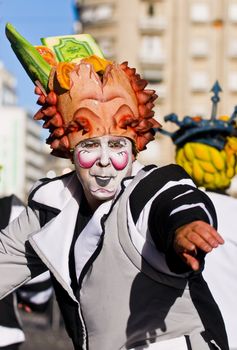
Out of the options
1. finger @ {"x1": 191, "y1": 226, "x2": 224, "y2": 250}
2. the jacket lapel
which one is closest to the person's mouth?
the jacket lapel

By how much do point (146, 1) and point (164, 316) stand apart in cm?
4687

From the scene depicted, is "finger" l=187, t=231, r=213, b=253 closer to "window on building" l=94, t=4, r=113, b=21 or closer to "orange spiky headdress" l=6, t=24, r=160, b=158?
"orange spiky headdress" l=6, t=24, r=160, b=158

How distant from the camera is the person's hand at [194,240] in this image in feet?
10.2

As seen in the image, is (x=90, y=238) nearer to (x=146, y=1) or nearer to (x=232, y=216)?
(x=232, y=216)

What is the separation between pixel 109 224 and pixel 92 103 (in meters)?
0.60

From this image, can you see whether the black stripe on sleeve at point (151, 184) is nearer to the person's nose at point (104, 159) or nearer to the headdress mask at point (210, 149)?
the person's nose at point (104, 159)

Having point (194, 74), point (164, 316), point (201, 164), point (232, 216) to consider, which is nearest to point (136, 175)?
point (164, 316)

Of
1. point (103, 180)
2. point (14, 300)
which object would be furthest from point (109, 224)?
point (14, 300)

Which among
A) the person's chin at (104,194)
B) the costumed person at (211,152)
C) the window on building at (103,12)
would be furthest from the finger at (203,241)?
the window on building at (103,12)

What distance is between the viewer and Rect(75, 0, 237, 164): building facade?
160 ft

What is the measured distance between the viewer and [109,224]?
3715 mm

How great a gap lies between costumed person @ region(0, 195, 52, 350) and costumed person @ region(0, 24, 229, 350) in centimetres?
155

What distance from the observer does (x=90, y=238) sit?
3.86 m

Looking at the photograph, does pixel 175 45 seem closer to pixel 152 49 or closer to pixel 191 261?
pixel 152 49
